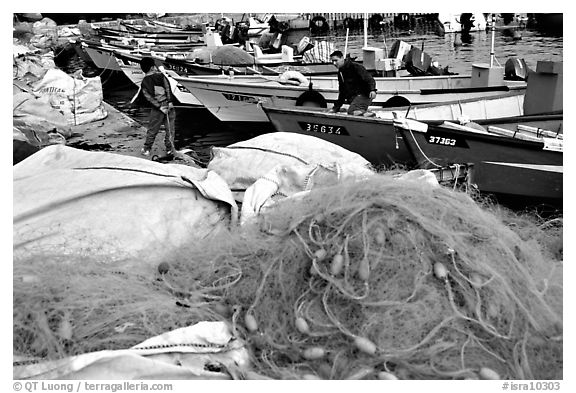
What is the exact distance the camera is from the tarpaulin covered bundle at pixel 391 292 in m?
2.34

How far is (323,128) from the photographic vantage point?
8312 millimetres

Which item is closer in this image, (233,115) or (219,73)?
(233,115)

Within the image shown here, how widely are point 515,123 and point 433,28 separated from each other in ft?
128

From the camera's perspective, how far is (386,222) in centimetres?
255

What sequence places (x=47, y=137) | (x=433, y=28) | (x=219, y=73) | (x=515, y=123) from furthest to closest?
(x=433, y=28), (x=219, y=73), (x=47, y=137), (x=515, y=123)

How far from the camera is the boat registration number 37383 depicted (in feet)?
26.5

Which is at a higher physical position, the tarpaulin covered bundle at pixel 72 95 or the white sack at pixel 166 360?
the tarpaulin covered bundle at pixel 72 95

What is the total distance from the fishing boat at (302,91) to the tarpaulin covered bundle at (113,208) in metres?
7.59

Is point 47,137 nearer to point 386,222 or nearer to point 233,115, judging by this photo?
point 233,115

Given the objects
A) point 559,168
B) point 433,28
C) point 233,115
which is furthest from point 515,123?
point 433,28

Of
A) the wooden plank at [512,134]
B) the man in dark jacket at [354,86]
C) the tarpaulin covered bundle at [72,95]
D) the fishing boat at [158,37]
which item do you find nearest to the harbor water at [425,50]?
the tarpaulin covered bundle at [72,95]

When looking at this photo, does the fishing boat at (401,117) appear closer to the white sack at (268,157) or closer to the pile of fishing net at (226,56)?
the white sack at (268,157)

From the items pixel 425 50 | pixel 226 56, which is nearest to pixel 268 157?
pixel 226 56

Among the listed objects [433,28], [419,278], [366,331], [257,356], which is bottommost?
[257,356]
